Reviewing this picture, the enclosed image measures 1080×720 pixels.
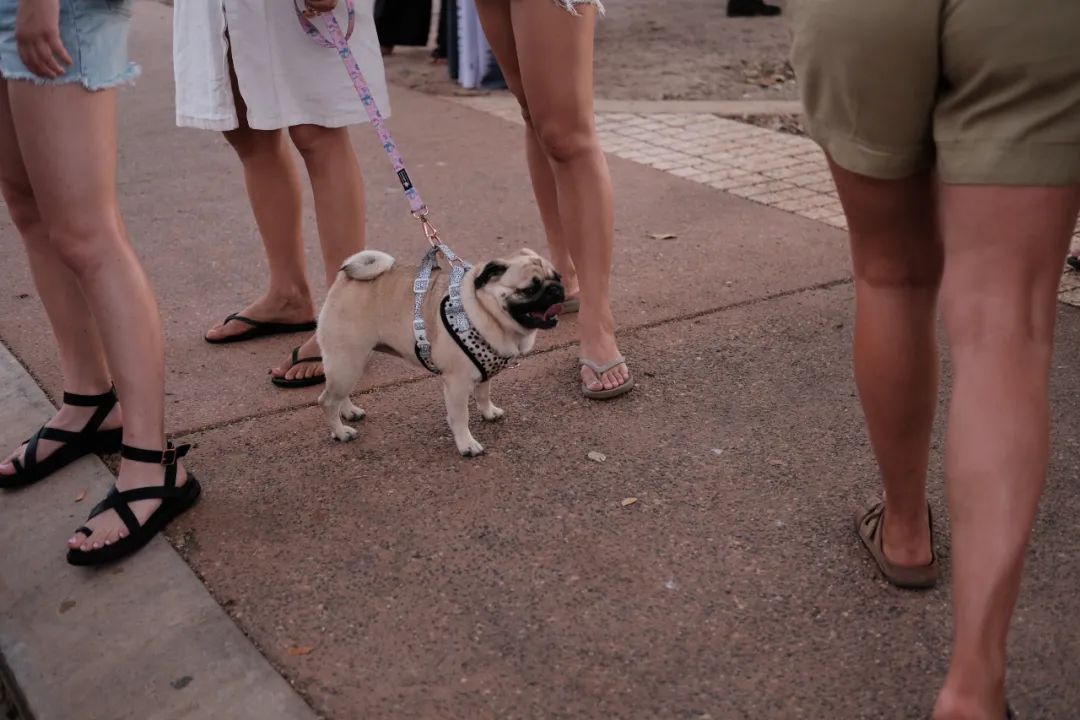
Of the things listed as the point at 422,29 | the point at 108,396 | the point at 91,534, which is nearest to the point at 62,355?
the point at 108,396

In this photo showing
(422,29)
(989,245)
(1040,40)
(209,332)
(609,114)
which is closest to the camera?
(1040,40)

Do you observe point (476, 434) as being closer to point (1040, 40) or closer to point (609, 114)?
point (1040, 40)

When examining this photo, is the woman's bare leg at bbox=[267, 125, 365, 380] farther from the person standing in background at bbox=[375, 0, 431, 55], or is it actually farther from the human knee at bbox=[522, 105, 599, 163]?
the person standing in background at bbox=[375, 0, 431, 55]

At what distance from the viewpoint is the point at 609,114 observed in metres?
7.77

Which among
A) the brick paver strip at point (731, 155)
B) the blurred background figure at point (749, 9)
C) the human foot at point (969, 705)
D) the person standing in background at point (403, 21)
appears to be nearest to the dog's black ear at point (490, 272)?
the human foot at point (969, 705)

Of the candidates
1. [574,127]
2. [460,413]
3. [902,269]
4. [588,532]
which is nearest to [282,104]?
[574,127]

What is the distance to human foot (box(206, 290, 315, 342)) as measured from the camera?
409cm

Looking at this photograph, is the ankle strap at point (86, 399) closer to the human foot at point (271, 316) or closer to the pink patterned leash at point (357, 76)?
the human foot at point (271, 316)

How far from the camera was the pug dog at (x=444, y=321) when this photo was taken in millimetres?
3061

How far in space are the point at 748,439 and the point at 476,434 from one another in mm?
826

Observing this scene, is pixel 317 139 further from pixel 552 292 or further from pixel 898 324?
pixel 898 324

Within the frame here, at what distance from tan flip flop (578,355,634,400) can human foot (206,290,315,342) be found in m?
1.15

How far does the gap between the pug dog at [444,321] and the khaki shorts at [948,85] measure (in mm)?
1230

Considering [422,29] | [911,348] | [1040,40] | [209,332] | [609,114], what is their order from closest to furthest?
1. [1040,40]
2. [911,348]
3. [209,332]
4. [609,114]
5. [422,29]
